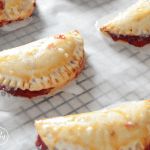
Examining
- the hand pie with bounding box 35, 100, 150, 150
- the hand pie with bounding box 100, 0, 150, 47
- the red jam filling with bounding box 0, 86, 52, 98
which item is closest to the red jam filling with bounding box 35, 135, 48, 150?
the hand pie with bounding box 35, 100, 150, 150

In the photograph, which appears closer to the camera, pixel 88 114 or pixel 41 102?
pixel 88 114

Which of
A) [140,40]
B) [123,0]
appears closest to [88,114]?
[140,40]

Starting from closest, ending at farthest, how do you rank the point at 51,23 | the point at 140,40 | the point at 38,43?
the point at 38,43, the point at 140,40, the point at 51,23

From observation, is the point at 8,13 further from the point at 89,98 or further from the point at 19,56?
the point at 89,98

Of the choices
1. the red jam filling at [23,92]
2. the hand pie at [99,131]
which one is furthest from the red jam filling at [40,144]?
the red jam filling at [23,92]

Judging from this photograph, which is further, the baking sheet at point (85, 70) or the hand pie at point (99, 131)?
the baking sheet at point (85, 70)

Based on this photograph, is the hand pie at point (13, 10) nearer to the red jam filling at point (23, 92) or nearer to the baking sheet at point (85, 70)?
the baking sheet at point (85, 70)

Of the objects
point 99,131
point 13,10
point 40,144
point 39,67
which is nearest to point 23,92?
point 39,67
